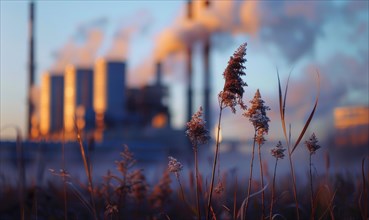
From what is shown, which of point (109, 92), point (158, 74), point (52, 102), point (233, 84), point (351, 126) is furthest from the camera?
point (52, 102)

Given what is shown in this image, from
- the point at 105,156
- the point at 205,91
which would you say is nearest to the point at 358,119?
the point at 105,156

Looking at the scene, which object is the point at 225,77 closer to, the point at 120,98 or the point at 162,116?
the point at 120,98

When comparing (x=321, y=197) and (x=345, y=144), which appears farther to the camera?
(x=345, y=144)

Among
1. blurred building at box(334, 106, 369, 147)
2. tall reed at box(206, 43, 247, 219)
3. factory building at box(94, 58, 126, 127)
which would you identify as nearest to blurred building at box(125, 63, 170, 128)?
factory building at box(94, 58, 126, 127)

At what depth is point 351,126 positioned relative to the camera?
15.8 m

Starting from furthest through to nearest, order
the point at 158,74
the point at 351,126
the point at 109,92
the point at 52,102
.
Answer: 1. the point at 52,102
2. the point at 158,74
3. the point at 109,92
4. the point at 351,126

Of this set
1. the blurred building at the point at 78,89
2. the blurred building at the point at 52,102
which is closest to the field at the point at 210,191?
the blurred building at the point at 78,89

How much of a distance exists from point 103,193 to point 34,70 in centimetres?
2575

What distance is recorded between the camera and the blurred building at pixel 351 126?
15109 millimetres

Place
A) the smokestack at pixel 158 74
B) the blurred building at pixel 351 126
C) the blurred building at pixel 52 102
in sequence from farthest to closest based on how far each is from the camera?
the blurred building at pixel 52 102
the smokestack at pixel 158 74
the blurred building at pixel 351 126

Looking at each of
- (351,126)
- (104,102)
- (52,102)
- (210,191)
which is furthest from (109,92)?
(210,191)

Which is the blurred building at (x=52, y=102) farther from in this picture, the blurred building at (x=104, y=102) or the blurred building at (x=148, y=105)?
the blurred building at (x=148, y=105)

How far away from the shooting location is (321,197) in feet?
11.6

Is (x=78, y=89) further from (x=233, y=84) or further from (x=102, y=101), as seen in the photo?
(x=233, y=84)
